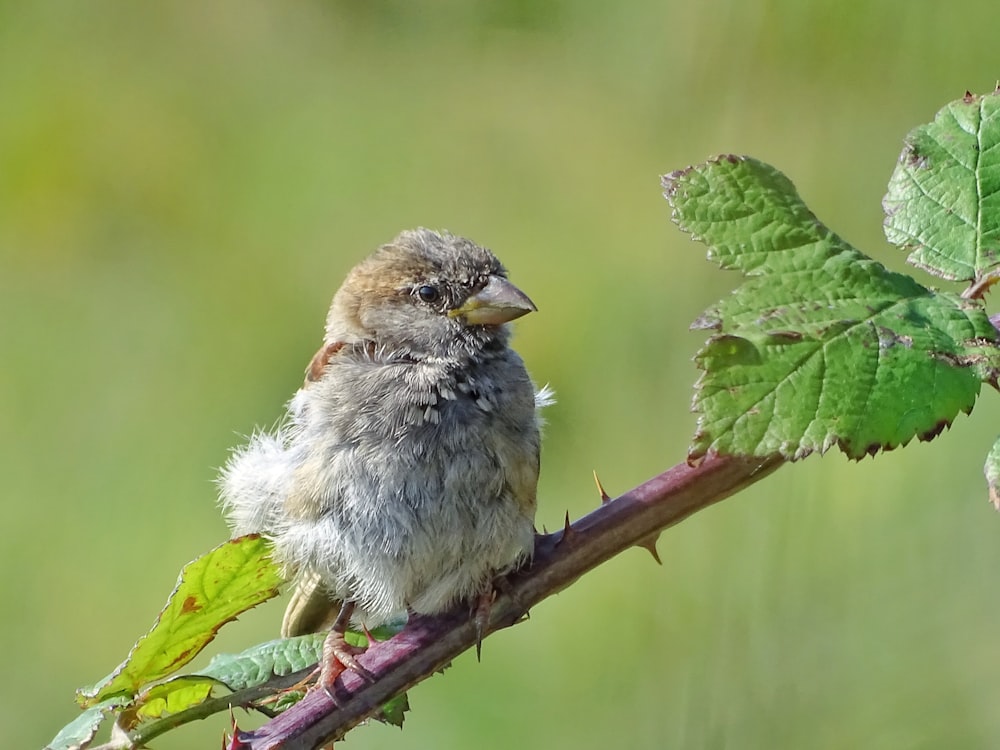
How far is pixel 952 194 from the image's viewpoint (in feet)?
4.34

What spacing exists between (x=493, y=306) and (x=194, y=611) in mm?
1056

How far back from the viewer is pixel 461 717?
3.52m

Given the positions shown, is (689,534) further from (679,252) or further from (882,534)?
(679,252)

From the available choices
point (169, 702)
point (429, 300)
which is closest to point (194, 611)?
point (169, 702)

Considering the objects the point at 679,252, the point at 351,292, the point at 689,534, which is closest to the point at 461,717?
the point at 689,534

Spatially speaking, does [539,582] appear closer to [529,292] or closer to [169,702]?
[169,702]

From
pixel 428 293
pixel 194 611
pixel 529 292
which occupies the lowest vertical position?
pixel 194 611

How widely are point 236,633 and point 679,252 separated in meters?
2.05

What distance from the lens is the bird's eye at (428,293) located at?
241cm

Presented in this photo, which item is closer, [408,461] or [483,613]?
[483,613]

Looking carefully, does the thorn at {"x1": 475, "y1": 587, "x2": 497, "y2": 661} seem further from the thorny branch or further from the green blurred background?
the green blurred background

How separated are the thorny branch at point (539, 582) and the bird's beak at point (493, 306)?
0.73 metres

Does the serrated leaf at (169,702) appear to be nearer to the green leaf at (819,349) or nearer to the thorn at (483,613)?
the thorn at (483,613)

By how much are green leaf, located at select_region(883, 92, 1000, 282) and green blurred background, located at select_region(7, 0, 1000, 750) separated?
0.77m
